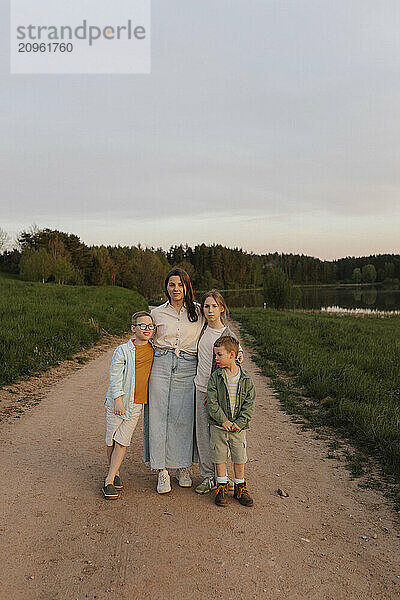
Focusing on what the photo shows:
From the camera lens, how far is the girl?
16.2 feet

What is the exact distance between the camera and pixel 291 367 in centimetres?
1181

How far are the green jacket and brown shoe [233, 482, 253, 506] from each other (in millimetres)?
563

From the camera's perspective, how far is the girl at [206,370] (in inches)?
195

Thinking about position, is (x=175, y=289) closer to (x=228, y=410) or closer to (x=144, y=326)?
(x=144, y=326)

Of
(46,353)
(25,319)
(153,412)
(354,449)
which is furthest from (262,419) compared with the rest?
(25,319)

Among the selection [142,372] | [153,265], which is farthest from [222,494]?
[153,265]

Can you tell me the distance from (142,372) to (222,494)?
1361mm

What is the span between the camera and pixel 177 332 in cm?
505

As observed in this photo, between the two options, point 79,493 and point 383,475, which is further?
point 383,475

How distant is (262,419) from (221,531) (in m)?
3.87

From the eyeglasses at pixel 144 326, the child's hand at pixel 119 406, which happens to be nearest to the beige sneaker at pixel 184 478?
the child's hand at pixel 119 406

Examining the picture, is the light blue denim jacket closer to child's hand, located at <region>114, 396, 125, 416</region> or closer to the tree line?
child's hand, located at <region>114, 396, 125, 416</region>

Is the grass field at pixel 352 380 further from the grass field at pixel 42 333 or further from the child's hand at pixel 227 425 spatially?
the grass field at pixel 42 333

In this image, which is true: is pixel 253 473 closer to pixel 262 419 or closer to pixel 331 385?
pixel 262 419
